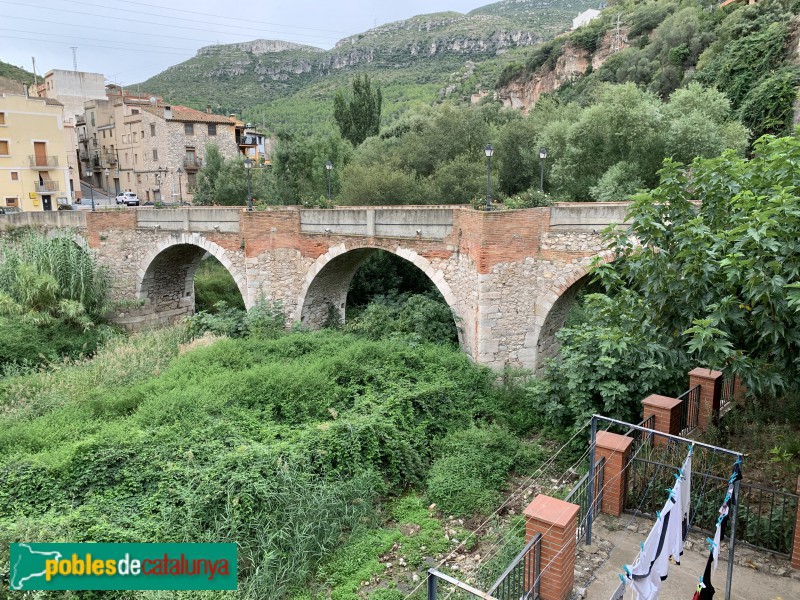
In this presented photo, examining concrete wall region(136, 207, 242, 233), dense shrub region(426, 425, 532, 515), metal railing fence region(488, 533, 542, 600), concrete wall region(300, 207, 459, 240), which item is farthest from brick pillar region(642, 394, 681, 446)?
concrete wall region(136, 207, 242, 233)

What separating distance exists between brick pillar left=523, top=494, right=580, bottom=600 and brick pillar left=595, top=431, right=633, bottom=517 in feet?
4.42

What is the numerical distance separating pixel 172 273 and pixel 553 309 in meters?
16.3

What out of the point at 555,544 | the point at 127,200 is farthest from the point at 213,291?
the point at 555,544

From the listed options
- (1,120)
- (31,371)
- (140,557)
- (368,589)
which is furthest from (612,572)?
(1,120)

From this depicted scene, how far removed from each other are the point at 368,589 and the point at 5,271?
18270 millimetres

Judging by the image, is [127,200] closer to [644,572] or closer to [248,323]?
[248,323]

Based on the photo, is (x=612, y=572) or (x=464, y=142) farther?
(x=464, y=142)

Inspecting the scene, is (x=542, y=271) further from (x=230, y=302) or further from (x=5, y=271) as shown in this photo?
(x=5, y=271)

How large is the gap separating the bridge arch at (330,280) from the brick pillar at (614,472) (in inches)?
327

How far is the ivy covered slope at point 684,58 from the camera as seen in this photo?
25.3 m

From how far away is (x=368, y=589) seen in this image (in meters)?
7.15

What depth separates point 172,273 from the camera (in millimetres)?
22500

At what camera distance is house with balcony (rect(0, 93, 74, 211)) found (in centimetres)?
3284

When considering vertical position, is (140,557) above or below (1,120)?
below
